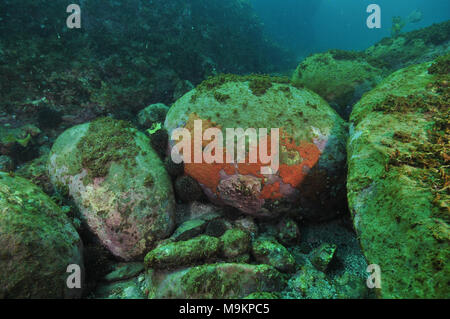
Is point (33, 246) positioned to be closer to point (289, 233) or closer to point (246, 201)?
point (246, 201)

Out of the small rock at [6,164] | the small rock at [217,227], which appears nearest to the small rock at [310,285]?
the small rock at [217,227]

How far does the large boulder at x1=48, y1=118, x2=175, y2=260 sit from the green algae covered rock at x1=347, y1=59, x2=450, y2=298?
15.5 feet

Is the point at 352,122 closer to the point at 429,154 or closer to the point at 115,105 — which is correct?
the point at 429,154

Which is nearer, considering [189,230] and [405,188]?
[405,188]

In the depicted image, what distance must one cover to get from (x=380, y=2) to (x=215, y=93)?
21949 centimetres

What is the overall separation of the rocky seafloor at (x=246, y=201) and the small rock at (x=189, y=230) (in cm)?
4

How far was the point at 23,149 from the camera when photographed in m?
8.49

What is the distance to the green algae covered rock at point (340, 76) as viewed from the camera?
9.24 m

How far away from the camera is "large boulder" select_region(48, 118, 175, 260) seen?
5.48 meters

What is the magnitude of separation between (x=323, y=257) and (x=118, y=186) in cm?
546

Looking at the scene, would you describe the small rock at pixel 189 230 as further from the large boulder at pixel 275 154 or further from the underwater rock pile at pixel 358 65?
the underwater rock pile at pixel 358 65

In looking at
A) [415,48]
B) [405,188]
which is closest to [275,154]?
[405,188]

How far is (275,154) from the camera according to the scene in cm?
569
